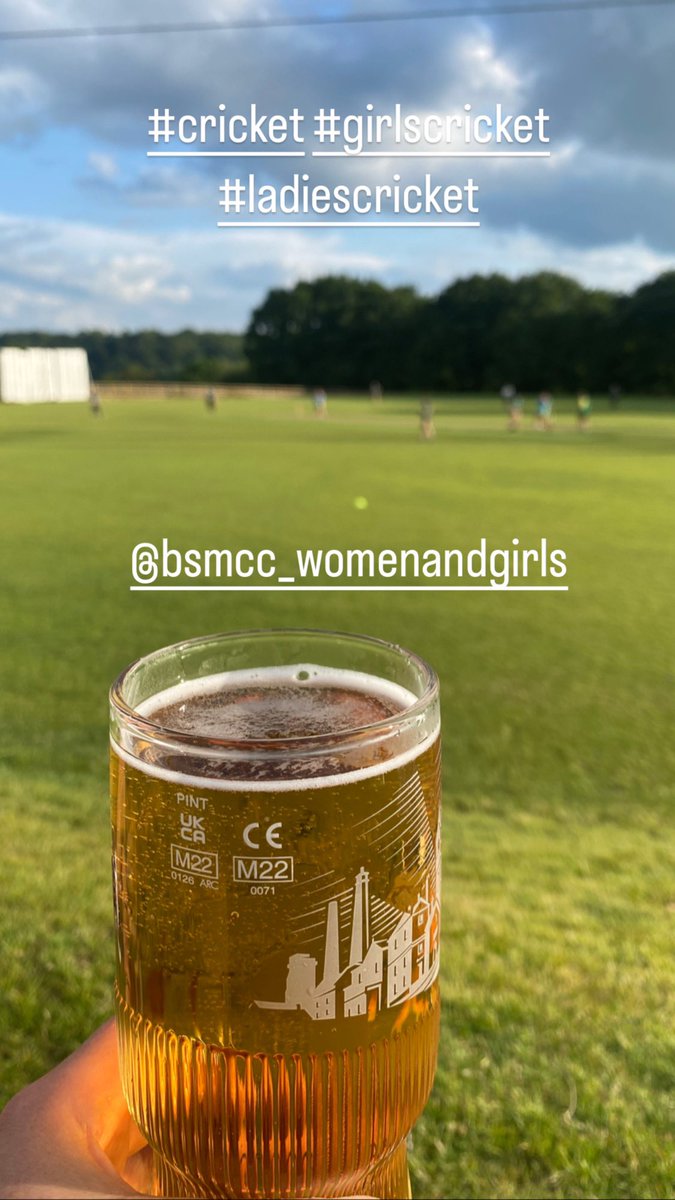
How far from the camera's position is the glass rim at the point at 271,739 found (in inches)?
29.5

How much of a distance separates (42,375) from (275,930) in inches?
2203

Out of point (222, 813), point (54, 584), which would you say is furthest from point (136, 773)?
point (54, 584)

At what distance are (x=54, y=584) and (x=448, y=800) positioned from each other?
4667mm

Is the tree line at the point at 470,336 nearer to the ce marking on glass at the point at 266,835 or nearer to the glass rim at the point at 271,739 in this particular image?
the glass rim at the point at 271,739

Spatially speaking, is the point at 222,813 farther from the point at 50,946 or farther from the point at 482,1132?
the point at 50,946

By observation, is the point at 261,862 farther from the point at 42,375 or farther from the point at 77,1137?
the point at 42,375

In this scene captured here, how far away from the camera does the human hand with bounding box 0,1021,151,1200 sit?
0.81 meters

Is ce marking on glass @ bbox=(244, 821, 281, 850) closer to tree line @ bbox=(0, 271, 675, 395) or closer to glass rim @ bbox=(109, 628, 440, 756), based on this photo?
glass rim @ bbox=(109, 628, 440, 756)

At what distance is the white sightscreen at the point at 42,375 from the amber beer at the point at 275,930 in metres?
53.6

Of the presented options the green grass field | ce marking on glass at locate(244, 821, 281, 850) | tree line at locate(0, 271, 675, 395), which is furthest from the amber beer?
tree line at locate(0, 271, 675, 395)

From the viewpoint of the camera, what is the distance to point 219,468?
1575 centimetres
